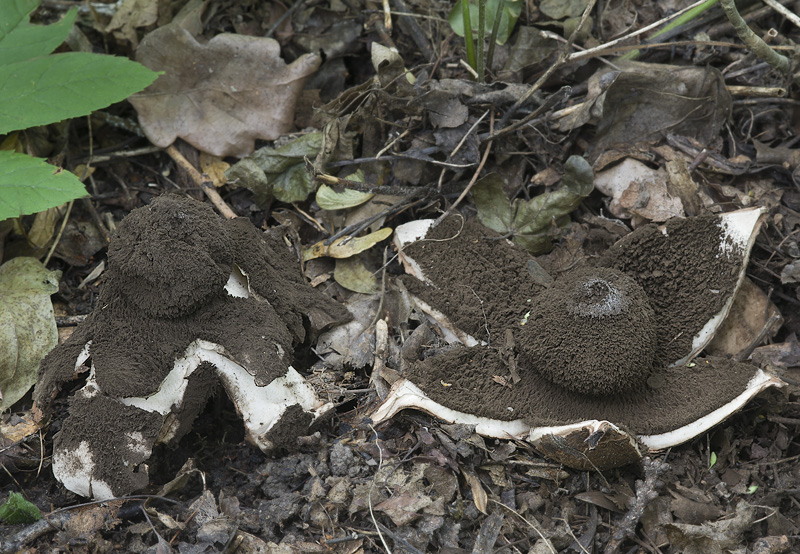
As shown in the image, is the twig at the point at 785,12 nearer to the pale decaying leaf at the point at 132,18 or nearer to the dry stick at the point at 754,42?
the dry stick at the point at 754,42

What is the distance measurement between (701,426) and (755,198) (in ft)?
4.11

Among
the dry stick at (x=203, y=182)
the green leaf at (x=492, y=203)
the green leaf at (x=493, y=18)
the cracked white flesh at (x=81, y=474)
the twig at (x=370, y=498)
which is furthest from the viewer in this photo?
the green leaf at (x=493, y=18)

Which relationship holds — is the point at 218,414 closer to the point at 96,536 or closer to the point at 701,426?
the point at 96,536

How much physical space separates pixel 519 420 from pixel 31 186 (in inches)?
84.6

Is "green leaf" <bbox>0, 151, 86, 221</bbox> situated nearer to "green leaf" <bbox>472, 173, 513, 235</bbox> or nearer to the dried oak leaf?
the dried oak leaf

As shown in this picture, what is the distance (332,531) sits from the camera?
2.38 meters

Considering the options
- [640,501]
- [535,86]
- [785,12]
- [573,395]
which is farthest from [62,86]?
[785,12]

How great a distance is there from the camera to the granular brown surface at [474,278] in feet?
9.26

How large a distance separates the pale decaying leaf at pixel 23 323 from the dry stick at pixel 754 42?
124 inches

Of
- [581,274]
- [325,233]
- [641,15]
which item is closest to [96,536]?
[325,233]

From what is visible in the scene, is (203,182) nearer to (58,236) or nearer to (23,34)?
(58,236)

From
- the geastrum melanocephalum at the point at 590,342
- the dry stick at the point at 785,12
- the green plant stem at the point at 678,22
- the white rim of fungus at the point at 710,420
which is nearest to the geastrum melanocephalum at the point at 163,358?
the geastrum melanocephalum at the point at 590,342

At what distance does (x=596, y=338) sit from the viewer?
8.20ft

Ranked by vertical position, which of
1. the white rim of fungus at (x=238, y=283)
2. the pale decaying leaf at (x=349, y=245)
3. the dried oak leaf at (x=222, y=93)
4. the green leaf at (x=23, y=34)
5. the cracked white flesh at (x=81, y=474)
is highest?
the green leaf at (x=23, y=34)
